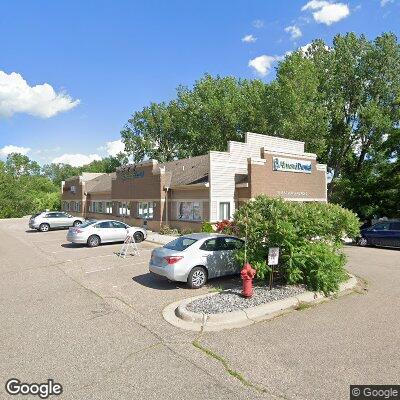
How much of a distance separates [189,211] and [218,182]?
348cm

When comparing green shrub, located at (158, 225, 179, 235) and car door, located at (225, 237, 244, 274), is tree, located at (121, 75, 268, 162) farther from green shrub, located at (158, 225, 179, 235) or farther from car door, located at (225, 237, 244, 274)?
car door, located at (225, 237, 244, 274)

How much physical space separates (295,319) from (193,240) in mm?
4343

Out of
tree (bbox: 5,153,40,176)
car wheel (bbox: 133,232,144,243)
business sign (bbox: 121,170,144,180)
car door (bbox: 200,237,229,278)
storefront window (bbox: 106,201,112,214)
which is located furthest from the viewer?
tree (bbox: 5,153,40,176)

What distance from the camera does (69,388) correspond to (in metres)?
5.60

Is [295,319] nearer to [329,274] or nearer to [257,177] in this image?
[329,274]

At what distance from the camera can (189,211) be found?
1051 inches

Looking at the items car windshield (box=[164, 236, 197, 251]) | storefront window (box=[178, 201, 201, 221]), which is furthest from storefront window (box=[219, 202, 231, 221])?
car windshield (box=[164, 236, 197, 251])

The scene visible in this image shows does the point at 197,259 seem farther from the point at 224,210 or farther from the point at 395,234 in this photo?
the point at 395,234

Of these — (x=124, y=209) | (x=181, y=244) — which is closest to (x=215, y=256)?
(x=181, y=244)

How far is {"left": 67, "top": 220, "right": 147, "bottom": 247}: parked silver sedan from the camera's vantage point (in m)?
20.6

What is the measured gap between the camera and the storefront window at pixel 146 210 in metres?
29.9

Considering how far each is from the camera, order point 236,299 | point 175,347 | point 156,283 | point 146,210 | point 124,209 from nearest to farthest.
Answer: point 175,347 → point 236,299 → point 156,283 → point 146,210 → point 124,209

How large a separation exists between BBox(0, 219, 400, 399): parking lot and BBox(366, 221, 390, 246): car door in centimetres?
996

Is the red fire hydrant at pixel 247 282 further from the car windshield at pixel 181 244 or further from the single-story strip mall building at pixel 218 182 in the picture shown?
the single-story strip mall building at pixel 218 182
